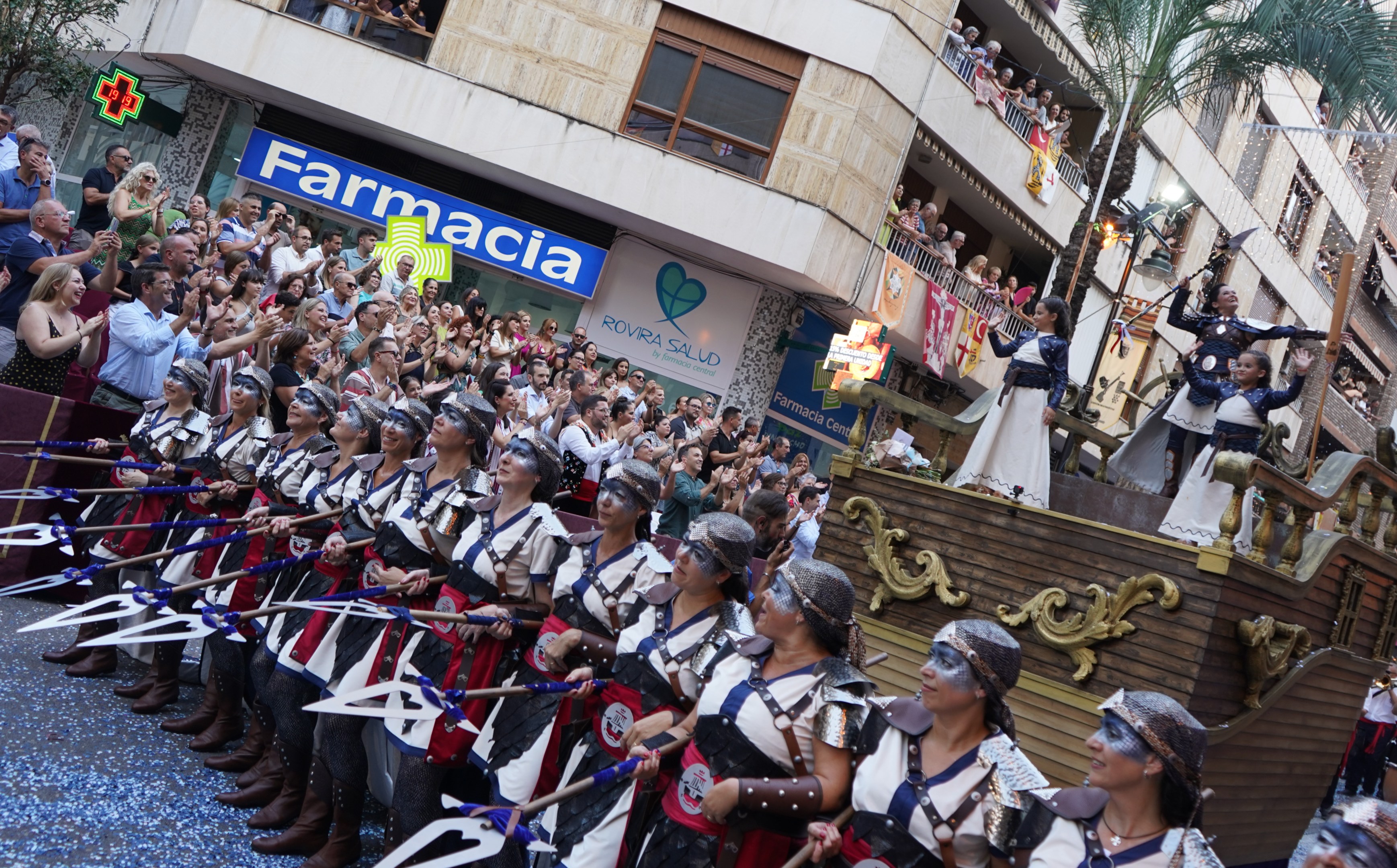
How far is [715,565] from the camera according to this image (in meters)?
4.35

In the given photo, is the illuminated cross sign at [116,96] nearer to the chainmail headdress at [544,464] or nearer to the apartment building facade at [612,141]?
the apartment building facade at [612,141]

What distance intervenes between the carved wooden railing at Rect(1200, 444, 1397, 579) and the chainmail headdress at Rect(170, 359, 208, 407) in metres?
5.90

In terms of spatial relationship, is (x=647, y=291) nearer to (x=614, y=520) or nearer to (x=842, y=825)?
(x=614, y=520)

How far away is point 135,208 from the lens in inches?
412

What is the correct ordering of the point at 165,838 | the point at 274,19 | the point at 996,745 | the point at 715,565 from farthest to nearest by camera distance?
1. the point at 274,19
2. the point at 165,838
3. the point at 715,565
4. the point at 996,745

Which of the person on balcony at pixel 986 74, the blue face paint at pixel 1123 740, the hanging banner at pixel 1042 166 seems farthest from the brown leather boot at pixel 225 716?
the hanging banner at pixel 1042 166

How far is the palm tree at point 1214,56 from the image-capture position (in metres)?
13.8

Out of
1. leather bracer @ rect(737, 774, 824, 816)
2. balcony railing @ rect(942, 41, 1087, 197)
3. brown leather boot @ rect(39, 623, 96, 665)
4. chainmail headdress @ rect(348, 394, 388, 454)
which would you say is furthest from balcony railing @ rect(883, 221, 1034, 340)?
leather bracer @ rect(737, 774, 824, 816)

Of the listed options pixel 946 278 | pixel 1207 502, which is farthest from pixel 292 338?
pixel 946 278

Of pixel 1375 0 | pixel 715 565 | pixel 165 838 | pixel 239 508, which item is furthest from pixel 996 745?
pixel 1375 0

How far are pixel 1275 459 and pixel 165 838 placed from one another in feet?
23.5

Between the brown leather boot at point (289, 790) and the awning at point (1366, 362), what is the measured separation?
32864 millimetres

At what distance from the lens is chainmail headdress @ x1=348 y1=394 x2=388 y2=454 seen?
6086mm

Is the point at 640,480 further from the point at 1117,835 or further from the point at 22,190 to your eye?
the point at 22,190
